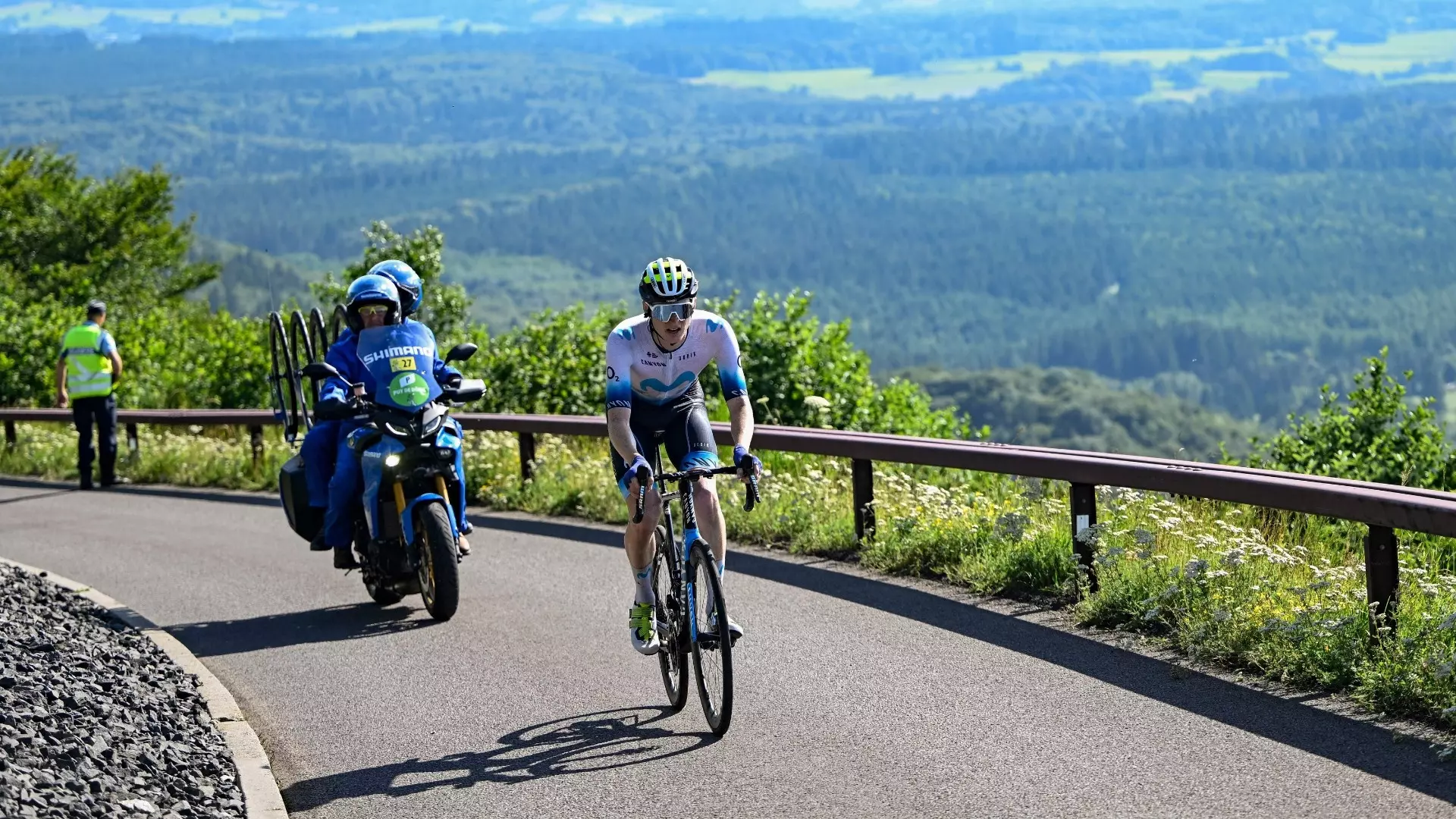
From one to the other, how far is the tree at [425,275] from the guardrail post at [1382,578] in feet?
91.1

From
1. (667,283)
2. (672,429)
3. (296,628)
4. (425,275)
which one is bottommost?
(296,628)

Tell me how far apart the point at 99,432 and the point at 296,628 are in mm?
9951

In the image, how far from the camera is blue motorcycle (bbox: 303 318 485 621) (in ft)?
31.4

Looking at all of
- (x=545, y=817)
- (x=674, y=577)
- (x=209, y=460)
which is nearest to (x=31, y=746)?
(x=545, y=817)

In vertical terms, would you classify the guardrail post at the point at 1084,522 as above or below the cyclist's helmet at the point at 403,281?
below

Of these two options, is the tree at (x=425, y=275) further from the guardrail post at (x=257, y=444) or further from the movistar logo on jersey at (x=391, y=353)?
the movistar logo on jersey at (x=391, y=353)

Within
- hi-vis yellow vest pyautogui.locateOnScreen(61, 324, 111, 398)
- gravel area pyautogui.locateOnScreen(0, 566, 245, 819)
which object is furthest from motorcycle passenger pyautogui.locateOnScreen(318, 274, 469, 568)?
hi-vis yellow vest pyautogui.locateOnScreen(61, 324, 111, 398)

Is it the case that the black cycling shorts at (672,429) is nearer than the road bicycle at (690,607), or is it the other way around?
the road bicycle at (690,607)

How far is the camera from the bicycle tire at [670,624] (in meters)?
7.21

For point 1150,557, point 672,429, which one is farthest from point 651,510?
point 1150,557

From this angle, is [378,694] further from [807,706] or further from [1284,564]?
[1284,564]

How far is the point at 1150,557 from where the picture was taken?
841cm

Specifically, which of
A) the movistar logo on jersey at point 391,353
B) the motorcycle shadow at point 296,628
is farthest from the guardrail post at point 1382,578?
the movistar logo on jersey at point 391,353

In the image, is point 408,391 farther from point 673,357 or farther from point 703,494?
point 703,494
